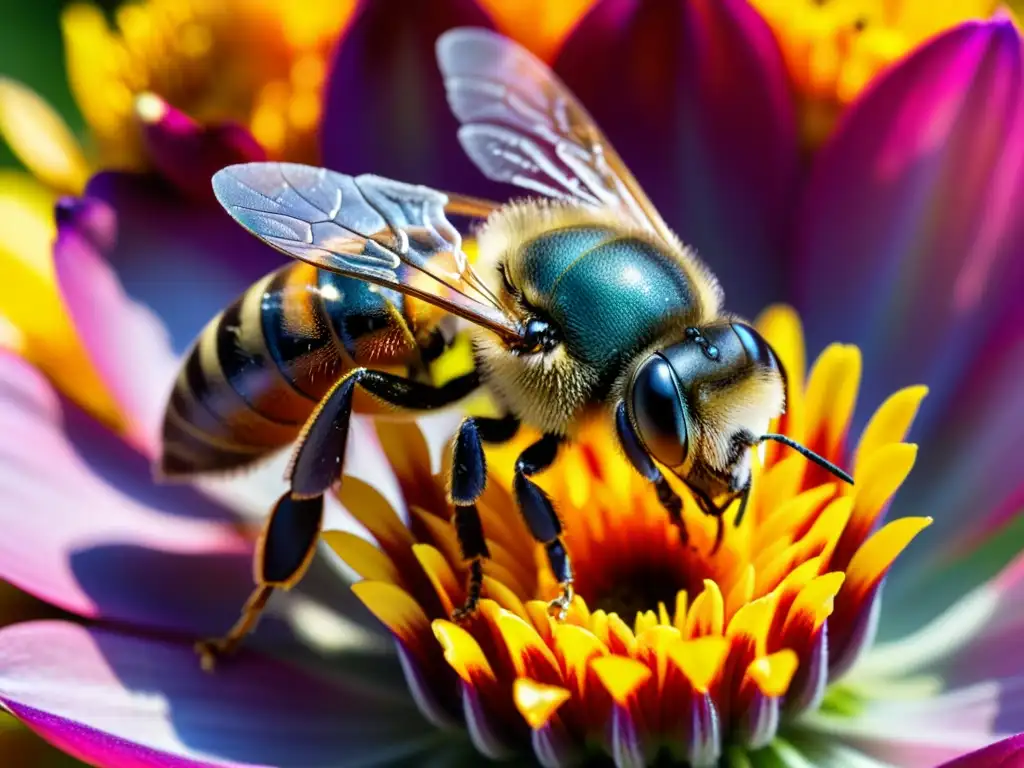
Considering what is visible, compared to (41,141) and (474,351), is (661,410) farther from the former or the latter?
(41,141)

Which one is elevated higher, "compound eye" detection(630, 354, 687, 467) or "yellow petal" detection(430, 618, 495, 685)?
"compound eye" detection(630, 354, 687, 467)

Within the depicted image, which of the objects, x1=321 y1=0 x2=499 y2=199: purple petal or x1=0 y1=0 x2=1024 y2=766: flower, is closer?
x1=0 y1=0 x2=1024 y2=766: flower

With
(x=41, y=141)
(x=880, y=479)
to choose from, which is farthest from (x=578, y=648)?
(x=41, y=141)

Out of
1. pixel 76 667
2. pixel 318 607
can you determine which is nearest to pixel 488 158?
pixel 318 607

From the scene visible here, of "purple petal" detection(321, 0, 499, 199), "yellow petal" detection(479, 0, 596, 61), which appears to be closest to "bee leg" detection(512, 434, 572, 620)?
"purple petal" detection(321, 0, 499, 199)

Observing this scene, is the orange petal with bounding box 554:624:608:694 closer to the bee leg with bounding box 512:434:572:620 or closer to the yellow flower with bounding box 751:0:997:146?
the bee leg with bounding box 512:434:572:620

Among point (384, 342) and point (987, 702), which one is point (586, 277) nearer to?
point (384, 342)
